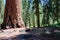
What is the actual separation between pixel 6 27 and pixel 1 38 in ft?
9.31

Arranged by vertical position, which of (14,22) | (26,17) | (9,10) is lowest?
(26,17)

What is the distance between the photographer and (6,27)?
909cm

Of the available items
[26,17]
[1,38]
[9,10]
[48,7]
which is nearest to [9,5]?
[9,10]

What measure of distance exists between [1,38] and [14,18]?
2.92 meters

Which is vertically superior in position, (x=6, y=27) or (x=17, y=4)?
(x=17, y=4)

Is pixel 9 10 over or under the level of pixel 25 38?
over

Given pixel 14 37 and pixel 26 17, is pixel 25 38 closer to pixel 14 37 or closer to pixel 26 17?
pixel 14 37

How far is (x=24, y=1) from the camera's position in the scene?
37875 mm

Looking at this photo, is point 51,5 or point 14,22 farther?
point 51,5

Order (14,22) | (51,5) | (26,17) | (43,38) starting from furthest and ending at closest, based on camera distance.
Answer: (26,17) → (51,5) → (14,22) → (43,38)

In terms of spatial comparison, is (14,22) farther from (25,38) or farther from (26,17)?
(26,17)

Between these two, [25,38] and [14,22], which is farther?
[14,22]

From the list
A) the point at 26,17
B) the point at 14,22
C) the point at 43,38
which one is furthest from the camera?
the point at 26,17

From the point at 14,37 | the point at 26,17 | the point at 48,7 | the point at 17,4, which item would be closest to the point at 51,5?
the point at 48,7
